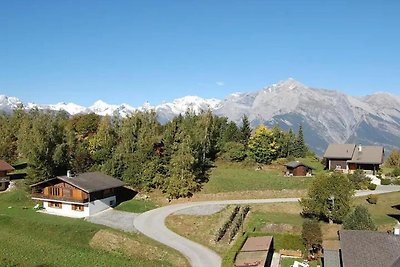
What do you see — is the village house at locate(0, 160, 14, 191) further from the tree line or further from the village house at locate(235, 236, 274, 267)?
the village house at locate(235, 236, 274, 267)

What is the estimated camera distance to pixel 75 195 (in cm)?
6094

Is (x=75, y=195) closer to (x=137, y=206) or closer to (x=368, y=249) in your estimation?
(x=137, y=206)

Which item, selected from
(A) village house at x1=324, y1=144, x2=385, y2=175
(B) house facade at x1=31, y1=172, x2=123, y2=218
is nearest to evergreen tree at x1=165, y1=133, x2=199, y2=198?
(B) house facade at x1=31, y1=172, x2=123, y2=218

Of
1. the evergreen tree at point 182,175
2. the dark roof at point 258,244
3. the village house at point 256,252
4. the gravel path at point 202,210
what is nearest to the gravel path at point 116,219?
the gravel path at point 202,210

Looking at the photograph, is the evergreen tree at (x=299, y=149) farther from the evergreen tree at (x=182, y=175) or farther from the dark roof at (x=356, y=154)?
the evergreen tree at (x=182, y=175)

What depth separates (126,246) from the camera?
1914 inches

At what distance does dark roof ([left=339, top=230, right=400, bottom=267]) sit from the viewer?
32.0 meters

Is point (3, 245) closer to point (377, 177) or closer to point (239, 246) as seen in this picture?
point (239, 246)

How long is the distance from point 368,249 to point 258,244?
45.9 ft

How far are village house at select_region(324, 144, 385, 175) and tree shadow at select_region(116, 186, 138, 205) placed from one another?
37.8 m

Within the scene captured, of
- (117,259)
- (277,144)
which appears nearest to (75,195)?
(117,259)

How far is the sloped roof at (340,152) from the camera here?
8131 cm

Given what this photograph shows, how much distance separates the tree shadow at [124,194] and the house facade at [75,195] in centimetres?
369

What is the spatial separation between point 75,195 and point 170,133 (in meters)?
23.0
